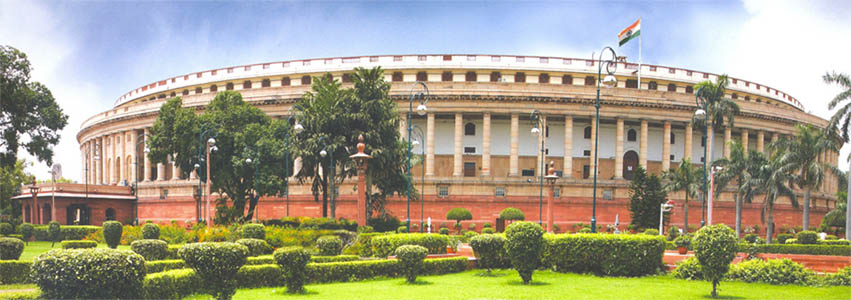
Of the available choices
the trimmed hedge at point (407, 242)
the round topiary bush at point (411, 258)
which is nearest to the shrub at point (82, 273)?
the round topiary bush at point (411, 258)

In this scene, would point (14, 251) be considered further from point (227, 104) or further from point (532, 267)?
point (227, 104)

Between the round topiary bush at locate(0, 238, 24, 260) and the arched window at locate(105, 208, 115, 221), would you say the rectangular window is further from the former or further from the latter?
the round topiary bush at locate(0, 238, 24, 260)

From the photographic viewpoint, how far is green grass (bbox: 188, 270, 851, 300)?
14.4 meters

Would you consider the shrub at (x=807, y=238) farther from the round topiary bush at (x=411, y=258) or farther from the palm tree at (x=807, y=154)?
the round topiary bush at (x=411, y=258)

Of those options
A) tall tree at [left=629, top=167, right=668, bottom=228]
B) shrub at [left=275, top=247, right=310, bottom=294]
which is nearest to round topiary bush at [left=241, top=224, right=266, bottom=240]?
shrub at [left=275, top=247, right=310, bottom=294]

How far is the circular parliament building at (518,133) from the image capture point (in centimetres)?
4725

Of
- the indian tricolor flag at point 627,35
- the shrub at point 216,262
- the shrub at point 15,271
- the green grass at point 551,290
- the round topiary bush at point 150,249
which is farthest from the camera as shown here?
the indian tricolor flag at point 627,35

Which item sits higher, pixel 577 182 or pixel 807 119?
pixel 807 119

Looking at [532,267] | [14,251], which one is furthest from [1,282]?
[532,267]

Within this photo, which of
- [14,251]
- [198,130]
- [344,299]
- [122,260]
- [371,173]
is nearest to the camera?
[122,260]

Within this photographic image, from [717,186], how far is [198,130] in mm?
36921

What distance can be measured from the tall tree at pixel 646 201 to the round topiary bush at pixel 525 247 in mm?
27776

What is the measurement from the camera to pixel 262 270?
53.2 feet

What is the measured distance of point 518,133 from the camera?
50.3 metres
